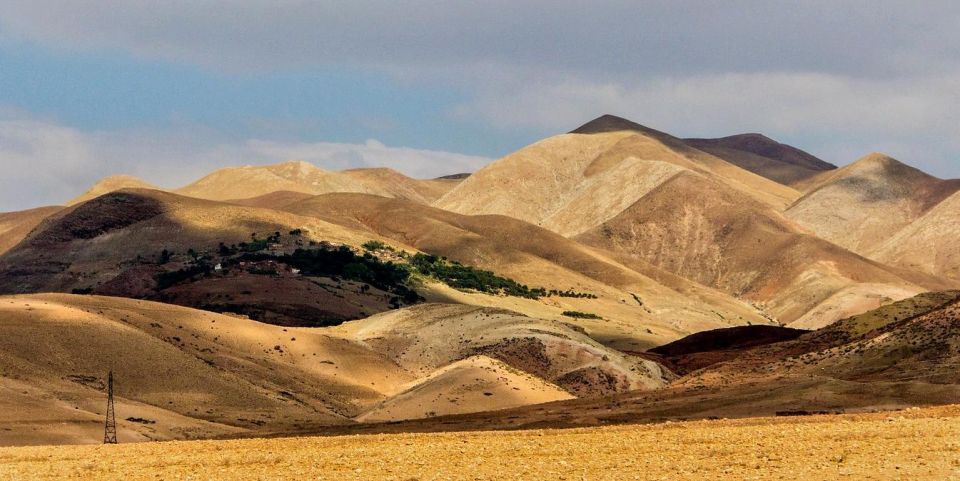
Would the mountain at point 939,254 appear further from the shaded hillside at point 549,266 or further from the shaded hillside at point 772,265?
the shaded hillside at point 549,266

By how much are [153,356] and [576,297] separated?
263 ft

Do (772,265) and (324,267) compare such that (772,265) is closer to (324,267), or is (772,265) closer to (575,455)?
(324,267)

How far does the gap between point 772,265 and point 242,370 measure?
428 ft

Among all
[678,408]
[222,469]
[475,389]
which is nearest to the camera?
[222,469]

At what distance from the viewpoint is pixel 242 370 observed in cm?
6334

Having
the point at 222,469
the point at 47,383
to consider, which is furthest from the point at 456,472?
the point at 47,383

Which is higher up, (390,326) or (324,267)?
(324,267)

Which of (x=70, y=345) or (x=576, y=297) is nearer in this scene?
(x=70, y=345)

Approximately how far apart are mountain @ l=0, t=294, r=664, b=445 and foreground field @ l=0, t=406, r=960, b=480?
45.8ft

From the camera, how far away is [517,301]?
123 m

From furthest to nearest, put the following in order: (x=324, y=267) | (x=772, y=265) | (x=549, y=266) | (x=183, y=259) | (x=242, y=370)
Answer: (x=772, y=265) < (x=549, y=266) < (x=183, y=259) < (x=324, y=267) < (x=242, y=370)

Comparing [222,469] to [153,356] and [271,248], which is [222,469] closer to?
[153,356]

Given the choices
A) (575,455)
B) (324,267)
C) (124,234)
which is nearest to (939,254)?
(324,267)

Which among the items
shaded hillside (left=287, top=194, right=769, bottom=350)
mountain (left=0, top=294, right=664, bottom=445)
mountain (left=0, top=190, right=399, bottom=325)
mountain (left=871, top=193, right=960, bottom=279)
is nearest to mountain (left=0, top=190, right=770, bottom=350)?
mountain (left=0, top=190, right=399, bottom=325)
